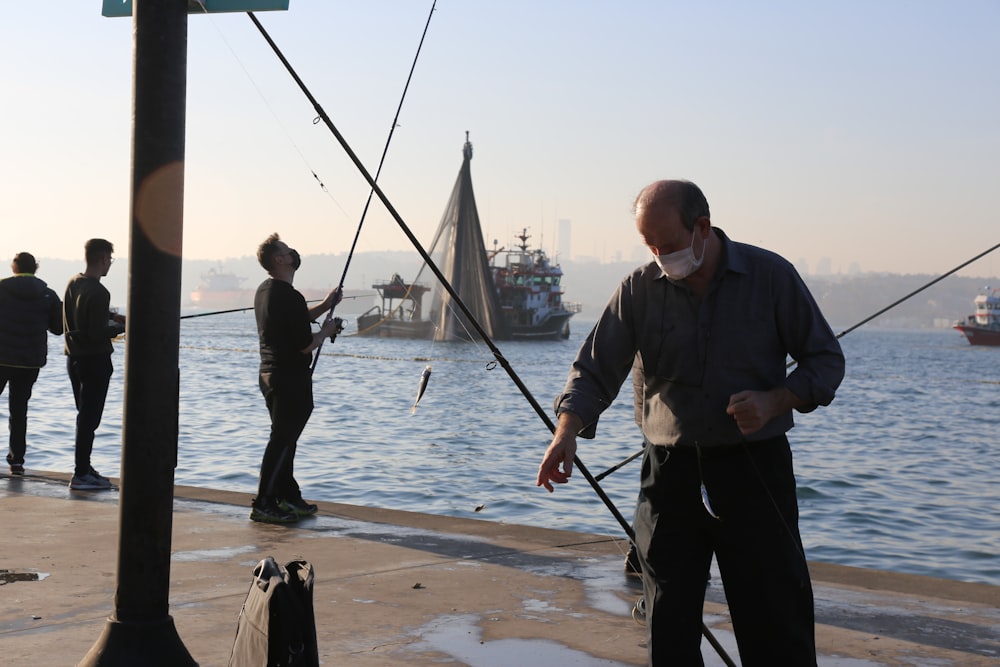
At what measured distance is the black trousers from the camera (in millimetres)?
2900

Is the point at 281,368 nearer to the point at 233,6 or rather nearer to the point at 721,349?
the point at 233,6

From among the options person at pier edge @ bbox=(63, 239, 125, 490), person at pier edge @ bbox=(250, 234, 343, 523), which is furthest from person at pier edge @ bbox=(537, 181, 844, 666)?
person at pier edge @ bbox=(63, 239, 125, 490)

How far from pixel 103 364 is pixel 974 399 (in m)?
36.4

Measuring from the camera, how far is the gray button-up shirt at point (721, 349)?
9.64 feet

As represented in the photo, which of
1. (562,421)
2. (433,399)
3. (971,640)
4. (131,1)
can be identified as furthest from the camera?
(433,399)

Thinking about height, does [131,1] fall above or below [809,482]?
above

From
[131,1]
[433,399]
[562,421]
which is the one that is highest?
[131,1]

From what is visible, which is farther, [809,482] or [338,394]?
[338,394]

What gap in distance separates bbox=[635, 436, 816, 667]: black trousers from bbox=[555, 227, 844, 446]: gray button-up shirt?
0.07 meters

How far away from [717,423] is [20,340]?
590cm

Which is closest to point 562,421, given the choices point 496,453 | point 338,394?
point 496,453

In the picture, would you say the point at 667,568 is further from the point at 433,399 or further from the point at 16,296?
the point at 433,399

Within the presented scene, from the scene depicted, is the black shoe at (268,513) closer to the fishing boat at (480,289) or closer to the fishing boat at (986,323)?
the fishing boat at (480,289)

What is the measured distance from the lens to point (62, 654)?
12.2 ft
